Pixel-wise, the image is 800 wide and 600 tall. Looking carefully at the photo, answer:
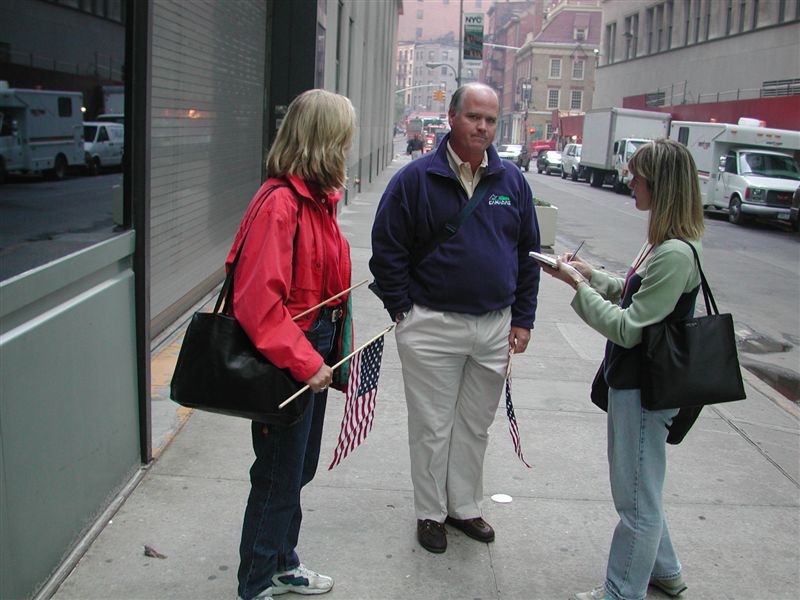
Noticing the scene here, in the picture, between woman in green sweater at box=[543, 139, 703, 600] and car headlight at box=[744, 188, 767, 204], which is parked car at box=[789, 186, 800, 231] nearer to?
car headlight at box=[744, 188, 767, 204]

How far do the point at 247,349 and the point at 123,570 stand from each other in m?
1.30

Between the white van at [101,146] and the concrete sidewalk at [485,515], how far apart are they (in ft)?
5.13

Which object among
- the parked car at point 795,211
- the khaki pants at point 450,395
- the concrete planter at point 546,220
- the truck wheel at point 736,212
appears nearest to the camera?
the khaki pants at point 450,395

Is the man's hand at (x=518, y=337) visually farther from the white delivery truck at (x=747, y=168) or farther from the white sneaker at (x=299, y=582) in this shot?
the white delivery truck at (x=747, y=168)

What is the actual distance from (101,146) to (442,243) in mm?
1790

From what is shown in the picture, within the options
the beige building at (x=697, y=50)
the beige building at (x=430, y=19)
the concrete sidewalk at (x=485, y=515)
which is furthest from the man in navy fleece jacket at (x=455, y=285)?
the beige building at (x=430, y=19)

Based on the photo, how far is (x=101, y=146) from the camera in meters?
4.18

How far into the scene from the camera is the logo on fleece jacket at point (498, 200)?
363 cm

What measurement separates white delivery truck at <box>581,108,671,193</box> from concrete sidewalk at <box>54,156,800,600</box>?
31489 millimetres

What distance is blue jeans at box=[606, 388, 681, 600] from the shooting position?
3195 mm

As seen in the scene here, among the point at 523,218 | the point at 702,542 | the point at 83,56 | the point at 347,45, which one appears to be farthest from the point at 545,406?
the point at 347,45

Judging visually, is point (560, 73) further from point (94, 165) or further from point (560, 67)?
point (94, 165)

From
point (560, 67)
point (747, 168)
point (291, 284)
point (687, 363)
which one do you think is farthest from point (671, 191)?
point (560, 67)

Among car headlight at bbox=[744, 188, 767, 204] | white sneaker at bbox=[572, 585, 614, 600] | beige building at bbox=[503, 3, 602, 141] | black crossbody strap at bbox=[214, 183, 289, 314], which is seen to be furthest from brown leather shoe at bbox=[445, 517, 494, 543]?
beige building at bbox=[503, 3, 602, 141]
